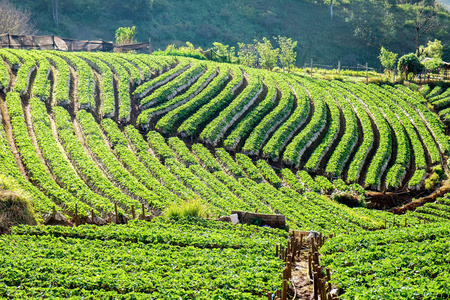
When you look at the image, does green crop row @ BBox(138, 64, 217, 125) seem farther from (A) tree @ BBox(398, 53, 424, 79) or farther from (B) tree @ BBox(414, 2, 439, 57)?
(B) tree @ BBox(414, 2, 439, 57)

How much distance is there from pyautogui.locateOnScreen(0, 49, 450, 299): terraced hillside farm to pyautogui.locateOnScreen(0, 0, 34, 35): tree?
21.1m

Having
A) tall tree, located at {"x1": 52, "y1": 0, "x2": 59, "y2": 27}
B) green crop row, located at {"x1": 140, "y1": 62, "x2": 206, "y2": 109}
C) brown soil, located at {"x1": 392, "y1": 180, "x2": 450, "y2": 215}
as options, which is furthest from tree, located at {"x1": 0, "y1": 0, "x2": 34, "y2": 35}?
brown soil, located at {"x1": 392, "y1": 180, "x2": 450, "y2": 215}

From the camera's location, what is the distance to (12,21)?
68.6 metres

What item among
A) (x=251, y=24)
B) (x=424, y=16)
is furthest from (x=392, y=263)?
(x=424, y=16)

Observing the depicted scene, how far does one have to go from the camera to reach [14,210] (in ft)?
71.8

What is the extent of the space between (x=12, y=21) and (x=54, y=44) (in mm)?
17729

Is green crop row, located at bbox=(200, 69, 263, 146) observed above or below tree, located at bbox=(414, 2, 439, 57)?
below

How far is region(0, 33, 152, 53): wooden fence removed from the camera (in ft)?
171

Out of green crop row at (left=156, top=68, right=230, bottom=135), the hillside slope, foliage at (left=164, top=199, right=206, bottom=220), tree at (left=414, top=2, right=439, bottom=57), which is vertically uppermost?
tree at (left=414, top=2, right=439, bottom=57)

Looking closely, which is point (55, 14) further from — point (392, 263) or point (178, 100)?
point (392, 263)

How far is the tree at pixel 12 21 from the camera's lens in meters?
65.6

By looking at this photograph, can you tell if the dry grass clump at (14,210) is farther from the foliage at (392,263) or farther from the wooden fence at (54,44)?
the wooden fence at (54,44)

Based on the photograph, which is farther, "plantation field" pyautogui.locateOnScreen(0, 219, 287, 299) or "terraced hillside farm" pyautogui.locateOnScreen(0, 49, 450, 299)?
"terraced hillside farm" pyautogui.locateOnScreen(0, 49, 450, 299)

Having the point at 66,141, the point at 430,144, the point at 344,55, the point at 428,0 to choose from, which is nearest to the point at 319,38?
the point at 344,55
